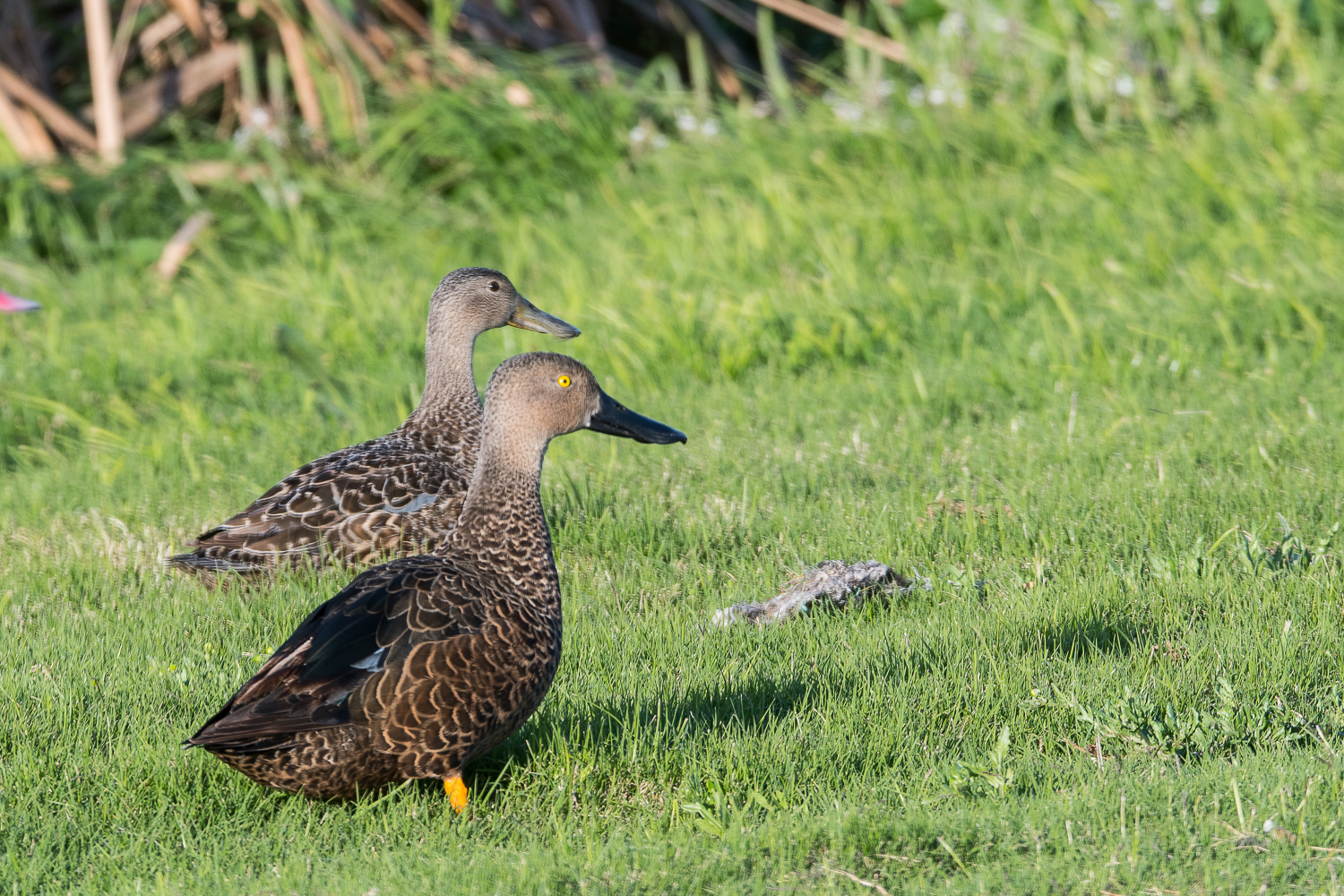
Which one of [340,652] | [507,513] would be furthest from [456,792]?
[507,513]

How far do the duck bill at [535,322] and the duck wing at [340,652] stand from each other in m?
3.14

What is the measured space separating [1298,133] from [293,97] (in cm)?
795

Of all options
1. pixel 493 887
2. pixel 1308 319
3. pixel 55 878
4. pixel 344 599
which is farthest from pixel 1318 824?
pixel 1308 319

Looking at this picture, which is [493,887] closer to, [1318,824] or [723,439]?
[1318,824]

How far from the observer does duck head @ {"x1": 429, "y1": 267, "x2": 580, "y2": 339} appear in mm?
6602

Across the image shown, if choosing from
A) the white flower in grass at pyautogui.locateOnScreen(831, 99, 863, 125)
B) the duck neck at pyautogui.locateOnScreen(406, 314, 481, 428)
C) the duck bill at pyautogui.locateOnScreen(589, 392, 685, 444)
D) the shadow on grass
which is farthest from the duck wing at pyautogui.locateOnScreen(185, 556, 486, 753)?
the white flower in grass at pyautogui.locateOnScreen(831, 99, 863, 125)

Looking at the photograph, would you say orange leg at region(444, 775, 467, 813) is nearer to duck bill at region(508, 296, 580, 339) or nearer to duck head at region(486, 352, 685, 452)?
duck head at region(486, 352, 685, 452)

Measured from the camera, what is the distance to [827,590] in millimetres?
4883

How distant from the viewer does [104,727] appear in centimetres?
415

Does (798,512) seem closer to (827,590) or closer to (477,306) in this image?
(827,590)

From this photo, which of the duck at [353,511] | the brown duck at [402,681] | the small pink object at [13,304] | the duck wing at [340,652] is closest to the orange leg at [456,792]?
the brown duck at [402,681]

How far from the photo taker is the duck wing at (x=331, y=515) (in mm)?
5492

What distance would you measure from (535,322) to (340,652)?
11.3ft

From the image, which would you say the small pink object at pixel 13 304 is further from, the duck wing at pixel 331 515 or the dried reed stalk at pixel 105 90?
the dried reed stalk at pixel 105 90
